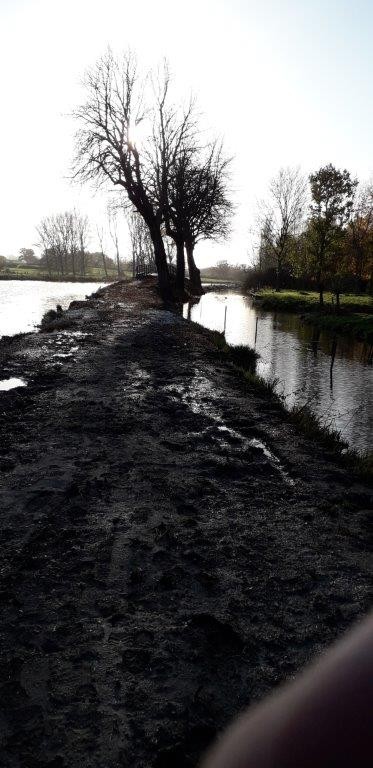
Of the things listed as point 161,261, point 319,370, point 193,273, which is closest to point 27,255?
point 193,273

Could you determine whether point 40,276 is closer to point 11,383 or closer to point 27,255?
point 27,255

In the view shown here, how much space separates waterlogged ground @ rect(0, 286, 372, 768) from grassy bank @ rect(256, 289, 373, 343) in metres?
16.3

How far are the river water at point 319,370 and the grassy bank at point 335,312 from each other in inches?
28.8

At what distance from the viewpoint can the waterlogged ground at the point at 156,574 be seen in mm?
2051

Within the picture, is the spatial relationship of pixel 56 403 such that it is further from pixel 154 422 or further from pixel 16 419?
pixel 154 422

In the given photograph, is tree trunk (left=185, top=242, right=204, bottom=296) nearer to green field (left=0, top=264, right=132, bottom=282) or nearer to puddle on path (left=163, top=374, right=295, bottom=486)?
green field (left=0, top=264, right=132, bottom=282)

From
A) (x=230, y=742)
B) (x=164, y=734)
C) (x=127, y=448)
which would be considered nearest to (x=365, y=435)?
(x=127, y=448)

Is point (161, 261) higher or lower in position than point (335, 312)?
higher

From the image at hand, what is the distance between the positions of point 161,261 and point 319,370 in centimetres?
1230

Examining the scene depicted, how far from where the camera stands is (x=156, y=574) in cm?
300

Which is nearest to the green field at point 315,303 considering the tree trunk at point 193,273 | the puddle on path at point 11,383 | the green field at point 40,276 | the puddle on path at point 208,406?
the tree trunk at point 193,273

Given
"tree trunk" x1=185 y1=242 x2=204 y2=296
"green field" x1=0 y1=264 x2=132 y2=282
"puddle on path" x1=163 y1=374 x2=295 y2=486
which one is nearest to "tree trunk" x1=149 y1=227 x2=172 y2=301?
"puddle on path" x1=163 y1=374 x2=295 y2=486

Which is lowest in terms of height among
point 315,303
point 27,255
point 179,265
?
point 315,303

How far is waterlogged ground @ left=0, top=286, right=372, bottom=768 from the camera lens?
2.05 m
